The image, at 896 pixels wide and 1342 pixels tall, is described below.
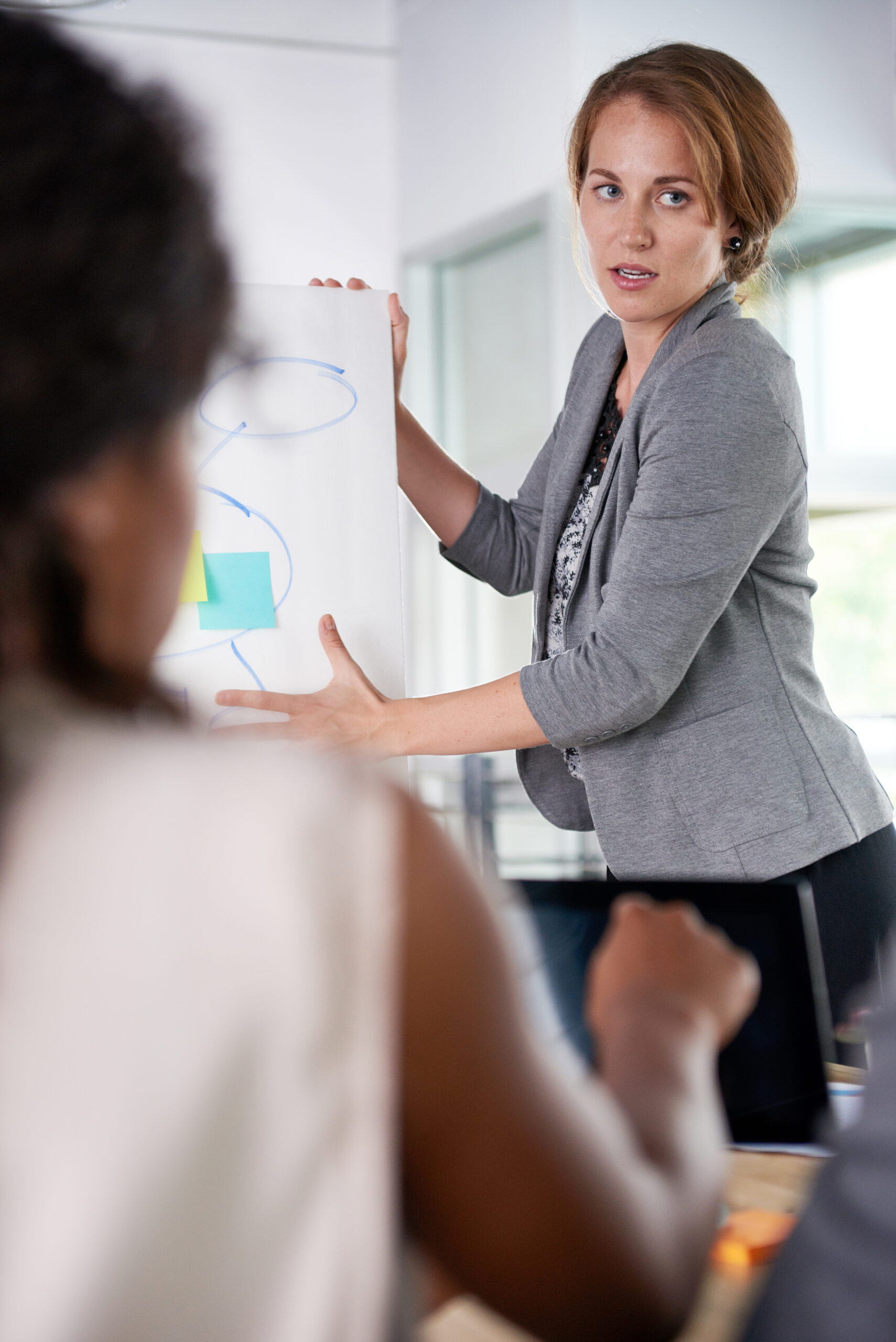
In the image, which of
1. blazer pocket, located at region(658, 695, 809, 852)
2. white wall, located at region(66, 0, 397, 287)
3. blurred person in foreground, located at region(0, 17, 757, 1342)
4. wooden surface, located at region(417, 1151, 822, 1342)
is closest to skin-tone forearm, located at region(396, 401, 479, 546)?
blazer pocket, located at region(658, 695, 809, 852)

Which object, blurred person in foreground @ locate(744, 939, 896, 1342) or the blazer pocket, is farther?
the blazer pocket

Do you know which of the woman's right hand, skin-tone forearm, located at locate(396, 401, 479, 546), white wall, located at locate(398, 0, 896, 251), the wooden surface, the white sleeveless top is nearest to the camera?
the white sleeveless top

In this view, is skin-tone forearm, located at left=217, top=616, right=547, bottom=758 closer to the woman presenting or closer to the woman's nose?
the woman presenting

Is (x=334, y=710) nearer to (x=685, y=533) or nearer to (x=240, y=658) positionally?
(x=240, y=658)

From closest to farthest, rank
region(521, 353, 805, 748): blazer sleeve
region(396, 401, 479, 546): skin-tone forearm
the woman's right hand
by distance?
region(521, 353, 805, 748): blazer sleeve
the woman's right hand
region(396, 401, 479, 546): skin-tone forearm

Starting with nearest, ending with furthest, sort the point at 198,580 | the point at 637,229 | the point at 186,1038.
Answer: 1. the point at 186,1038
2. the point at 637,229
3. the point at 198,580

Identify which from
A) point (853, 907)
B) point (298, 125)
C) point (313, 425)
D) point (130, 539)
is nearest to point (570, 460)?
point (313, 425)

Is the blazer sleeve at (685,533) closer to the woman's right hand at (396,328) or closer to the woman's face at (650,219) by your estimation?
the woman's face at (650,219)

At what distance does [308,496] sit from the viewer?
1.61 m

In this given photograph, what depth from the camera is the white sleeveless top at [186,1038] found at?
1.17 feet

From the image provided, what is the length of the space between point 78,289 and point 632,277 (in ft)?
4.01

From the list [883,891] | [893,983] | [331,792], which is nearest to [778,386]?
[883,891]

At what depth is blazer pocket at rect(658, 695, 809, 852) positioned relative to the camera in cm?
136

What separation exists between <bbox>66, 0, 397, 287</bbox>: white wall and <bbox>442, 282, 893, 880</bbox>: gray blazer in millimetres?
2183
